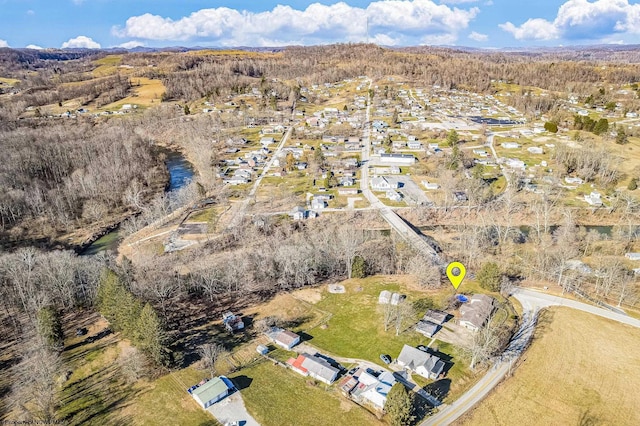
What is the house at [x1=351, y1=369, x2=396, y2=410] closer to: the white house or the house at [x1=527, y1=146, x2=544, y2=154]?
the white house

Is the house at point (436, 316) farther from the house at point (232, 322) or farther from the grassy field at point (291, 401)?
the house at point (232, 322)

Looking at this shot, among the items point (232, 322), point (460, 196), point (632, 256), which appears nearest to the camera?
point (232, 322)

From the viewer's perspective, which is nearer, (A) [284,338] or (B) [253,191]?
(A) [284,338]

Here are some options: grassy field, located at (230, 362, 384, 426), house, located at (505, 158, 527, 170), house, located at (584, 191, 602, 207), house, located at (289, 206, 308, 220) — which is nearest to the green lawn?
grassy field, located at (230, 362, 384, 426)

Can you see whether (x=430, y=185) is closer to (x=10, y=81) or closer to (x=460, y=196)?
(x=460, y=196)

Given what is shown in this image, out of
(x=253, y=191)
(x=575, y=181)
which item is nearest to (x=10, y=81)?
(x=253, y=191)

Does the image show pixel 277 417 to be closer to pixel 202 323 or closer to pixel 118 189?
pixel 202 323
